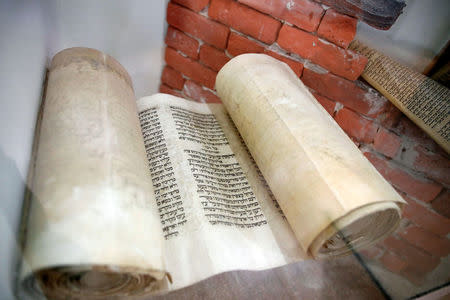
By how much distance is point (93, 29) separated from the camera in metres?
1.21

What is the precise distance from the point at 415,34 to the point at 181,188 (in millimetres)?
885

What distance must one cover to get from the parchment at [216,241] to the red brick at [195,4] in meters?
0.63

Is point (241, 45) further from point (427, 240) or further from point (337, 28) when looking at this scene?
point (427, 240)

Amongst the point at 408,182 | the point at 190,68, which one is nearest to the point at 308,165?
the point at 408,182

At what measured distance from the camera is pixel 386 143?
1.08m

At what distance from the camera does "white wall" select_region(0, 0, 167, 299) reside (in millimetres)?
514

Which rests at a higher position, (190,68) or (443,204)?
(190,68)

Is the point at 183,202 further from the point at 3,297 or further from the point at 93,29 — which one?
the point at 93,29

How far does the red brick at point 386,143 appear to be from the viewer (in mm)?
1060

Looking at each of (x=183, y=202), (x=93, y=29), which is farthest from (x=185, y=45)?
(x=183, y=202)

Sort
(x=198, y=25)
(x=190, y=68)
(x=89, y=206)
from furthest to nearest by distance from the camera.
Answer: (x=190, y=68)
(x=198, y=25)
(x=89, y=206)

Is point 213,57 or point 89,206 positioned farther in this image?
point 213,57

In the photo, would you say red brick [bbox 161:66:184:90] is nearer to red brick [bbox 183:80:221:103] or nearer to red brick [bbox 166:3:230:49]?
red brick [bbox 183:80:221:103]

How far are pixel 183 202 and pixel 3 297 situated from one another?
390mm
